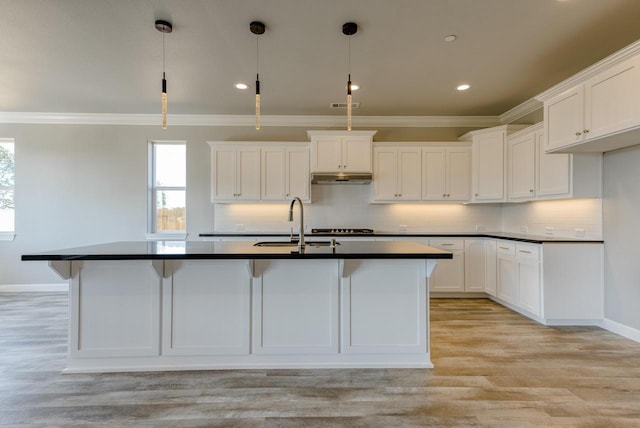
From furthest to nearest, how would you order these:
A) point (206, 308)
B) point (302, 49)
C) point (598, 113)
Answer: point (302, 49) → point (598, 113) → point (206, 308)

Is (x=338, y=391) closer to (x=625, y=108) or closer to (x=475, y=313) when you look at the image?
(x=475, y=313)

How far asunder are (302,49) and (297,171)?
199 cm

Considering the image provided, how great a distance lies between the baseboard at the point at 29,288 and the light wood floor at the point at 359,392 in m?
2.19

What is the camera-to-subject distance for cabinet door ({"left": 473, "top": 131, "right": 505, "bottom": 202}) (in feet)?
13.9

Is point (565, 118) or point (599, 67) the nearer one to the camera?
point (599, 67)

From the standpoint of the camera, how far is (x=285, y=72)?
11.1ft

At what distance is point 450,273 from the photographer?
173 inches

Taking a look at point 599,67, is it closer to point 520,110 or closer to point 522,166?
point 522,166

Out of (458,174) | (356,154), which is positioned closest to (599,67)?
(458,174)

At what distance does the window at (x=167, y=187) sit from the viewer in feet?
16.6

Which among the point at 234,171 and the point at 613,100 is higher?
the point at 613,100

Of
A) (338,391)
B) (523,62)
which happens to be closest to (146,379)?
(338,391)

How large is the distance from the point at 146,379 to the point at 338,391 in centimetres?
142

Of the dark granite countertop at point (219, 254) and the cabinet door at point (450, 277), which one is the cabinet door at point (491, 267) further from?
the dark granite countertop at point (219, 254)
